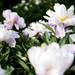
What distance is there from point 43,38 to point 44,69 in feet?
2.32

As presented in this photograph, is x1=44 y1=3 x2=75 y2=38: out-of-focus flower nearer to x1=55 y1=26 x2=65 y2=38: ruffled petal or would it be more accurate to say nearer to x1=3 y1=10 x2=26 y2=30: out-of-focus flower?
x1=55 y1=26 x2=65 y2=38: ruffled petal

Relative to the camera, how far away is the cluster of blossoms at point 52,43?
66.2 inches

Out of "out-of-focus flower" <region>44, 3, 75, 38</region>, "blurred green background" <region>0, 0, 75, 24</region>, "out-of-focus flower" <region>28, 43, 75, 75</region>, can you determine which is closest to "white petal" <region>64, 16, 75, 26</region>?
"out-of-focus flower" <region>44, 3, 75, 38</region>

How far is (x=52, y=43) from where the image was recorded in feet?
6.05

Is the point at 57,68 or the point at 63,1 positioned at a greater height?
the point at 63,1

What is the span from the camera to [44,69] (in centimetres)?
170

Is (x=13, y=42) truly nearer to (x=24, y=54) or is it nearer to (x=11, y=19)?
(x=24, y=54)

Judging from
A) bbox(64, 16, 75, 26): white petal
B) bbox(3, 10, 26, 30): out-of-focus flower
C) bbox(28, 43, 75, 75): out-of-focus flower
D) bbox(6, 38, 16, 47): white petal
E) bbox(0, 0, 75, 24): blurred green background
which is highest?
bbox(0, 0, 75, 24): blurred green background

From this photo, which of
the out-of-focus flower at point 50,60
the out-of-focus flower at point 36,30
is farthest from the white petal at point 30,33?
the out-of-focus flower at point 50,60

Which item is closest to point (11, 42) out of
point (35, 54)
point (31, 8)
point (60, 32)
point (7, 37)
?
point (7, 37)

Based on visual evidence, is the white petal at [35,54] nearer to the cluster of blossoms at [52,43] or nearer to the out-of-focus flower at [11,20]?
the cluster of blossoms at [52,43]

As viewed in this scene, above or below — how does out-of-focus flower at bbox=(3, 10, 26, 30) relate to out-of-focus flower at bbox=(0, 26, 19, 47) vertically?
above

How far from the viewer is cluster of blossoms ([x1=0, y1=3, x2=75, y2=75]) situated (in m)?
1.68

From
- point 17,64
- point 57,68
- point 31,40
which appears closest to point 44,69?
point 57,68
